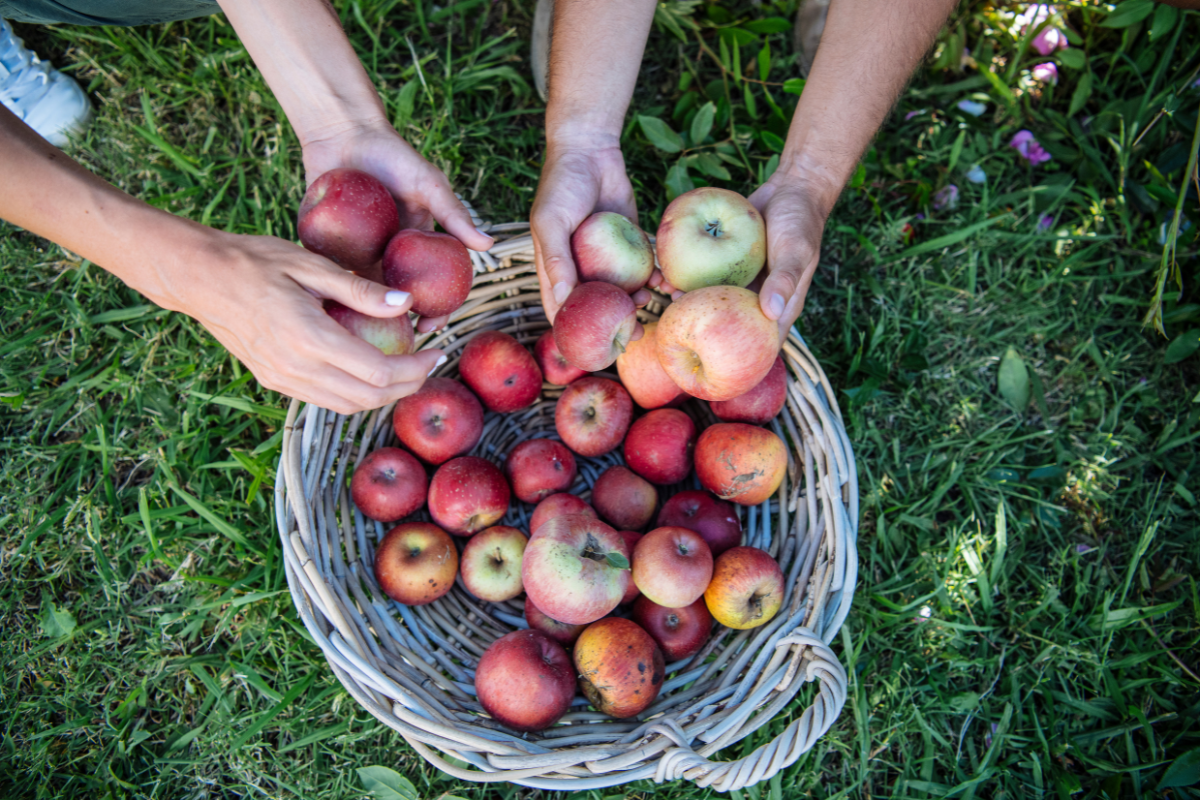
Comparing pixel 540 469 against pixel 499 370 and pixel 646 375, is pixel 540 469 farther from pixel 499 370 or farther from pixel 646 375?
pixel 646 375

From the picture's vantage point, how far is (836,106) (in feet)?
8.61

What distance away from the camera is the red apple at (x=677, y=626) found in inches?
98.7

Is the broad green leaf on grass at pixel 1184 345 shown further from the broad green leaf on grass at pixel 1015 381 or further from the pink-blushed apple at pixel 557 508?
the pink-blushed apple at pixel 557 508

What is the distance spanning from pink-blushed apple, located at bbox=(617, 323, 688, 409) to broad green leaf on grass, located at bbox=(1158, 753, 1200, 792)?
227cm

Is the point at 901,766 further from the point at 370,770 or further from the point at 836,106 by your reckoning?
the point at 836,106

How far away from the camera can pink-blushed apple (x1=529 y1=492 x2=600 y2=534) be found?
2.57 meters

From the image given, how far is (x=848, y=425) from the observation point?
3213mm

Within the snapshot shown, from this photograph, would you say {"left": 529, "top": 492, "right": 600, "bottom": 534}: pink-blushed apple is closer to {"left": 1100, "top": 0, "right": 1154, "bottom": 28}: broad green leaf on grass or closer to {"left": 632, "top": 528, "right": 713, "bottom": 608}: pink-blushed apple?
{"left": 632, "top": 528, "right": 713, "bottom": 608}: pink-blushed apple

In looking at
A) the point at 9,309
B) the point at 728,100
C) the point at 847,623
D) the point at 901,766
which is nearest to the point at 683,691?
the point at 847,623

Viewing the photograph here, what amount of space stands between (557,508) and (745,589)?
0.71 m

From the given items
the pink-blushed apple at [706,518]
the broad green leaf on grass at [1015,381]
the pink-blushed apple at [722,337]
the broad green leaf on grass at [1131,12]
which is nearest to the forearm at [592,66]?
the pink-blushed apple at [722,337]

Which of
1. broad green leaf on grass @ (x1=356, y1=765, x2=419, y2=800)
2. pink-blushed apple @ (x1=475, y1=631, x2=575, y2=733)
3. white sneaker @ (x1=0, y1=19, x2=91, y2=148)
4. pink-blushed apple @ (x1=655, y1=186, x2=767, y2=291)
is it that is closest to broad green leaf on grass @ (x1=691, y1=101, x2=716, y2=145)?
pink-blushed apple @ (x1=655, y1=186, x2=767, y2=291)

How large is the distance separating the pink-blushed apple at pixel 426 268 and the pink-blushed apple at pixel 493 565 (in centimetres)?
88

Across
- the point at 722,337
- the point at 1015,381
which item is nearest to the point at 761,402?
the point at 722,337
